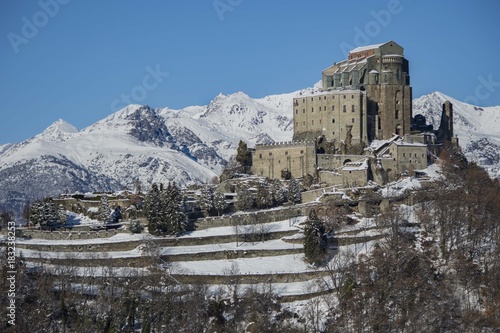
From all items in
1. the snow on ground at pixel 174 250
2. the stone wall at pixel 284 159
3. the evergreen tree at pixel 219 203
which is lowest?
the snow on ground at pixel 174 250

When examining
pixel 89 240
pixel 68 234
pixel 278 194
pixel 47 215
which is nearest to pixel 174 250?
pixel 89 240

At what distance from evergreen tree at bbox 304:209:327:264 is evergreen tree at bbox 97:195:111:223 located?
783 inches

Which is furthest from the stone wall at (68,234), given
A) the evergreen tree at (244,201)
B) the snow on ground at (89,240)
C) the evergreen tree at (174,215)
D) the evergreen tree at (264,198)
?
the evergreen tree at (264,198)

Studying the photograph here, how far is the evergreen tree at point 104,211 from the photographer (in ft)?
292

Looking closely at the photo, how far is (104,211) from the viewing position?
8969 centimetres

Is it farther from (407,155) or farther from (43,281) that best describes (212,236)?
(407,155)

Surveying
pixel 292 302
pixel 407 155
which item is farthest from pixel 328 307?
pixel 407 155

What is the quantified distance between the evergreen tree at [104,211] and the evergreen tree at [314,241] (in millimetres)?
19881

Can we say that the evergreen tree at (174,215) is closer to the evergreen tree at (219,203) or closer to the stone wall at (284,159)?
the evergreen tree at (219,203)

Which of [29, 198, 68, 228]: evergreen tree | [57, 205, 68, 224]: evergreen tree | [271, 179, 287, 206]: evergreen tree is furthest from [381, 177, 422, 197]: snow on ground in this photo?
[29, 198, 68, 228]: evergreen tree

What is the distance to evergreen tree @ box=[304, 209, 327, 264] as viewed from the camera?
79.7 m

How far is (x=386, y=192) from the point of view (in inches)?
3617

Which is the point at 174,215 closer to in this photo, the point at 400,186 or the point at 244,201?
the point at 244,201

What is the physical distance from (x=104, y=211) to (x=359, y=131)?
102 ft
